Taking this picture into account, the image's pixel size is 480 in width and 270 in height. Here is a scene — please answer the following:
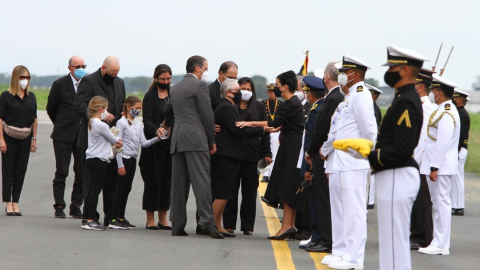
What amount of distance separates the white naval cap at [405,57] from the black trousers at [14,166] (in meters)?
7.11

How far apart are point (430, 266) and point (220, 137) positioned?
319cm

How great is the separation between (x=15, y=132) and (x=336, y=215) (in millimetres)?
5328

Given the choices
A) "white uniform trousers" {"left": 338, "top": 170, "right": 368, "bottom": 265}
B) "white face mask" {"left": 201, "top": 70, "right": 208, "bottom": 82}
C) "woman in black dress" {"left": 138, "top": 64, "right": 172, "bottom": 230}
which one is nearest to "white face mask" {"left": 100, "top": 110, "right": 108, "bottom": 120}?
"woman in black dress" {"left": 138, "top": 64, "right": 172, "bottom": 230}

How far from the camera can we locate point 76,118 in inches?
500

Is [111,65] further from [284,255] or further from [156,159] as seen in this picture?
[284,255]

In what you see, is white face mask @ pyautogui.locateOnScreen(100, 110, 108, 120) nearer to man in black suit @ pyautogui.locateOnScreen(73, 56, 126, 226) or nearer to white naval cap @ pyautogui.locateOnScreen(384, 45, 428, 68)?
man in black suit @ pyautogui.locateOnScreen(73, 56, 126, 226)

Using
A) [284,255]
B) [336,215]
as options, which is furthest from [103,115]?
[336,215]

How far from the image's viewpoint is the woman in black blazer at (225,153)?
1091 cm

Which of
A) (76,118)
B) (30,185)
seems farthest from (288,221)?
(30,185)

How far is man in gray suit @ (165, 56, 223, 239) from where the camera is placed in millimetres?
10586

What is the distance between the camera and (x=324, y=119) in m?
9.34

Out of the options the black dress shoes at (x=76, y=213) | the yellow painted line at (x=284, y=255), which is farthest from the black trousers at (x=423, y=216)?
the black dress shoes at (x=76, y=213)

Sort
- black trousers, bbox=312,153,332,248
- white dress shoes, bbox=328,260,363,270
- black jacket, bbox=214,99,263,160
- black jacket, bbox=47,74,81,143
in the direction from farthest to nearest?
black jacket, bbox=47,74,81,143, black jacket, bbox=214,99,263,160, black trousers, bbox=312,153,332,248, white dress shoes, bbox=328,260,363,270

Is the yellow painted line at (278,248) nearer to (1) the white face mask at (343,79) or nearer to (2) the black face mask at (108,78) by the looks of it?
(1) the white face mask at (343,79)
